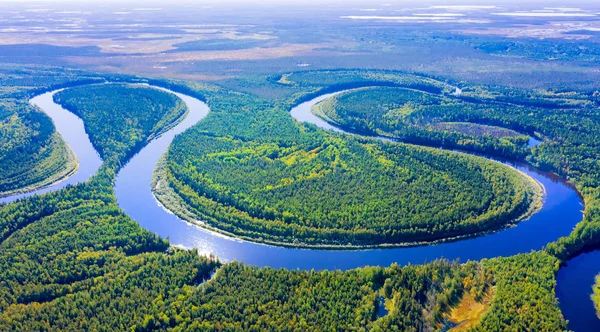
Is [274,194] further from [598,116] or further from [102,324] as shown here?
[598,116]

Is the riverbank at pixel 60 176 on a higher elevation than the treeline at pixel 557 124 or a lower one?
lower

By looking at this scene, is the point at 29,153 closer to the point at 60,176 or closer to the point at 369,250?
the point at 60,176

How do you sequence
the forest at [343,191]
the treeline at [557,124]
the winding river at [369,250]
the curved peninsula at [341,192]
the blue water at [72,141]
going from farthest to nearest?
1. the blue water at [72,141]
2. the forest at [343,191]
3. the curved peninsula at [341,192]
4. the treeline at [557,124]
5. the winding river at [369,250]

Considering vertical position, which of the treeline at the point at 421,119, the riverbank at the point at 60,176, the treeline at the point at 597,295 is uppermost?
Answer: the treeline at the point at 421,119

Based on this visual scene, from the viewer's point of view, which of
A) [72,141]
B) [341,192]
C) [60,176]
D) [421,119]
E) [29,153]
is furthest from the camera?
[421,119]

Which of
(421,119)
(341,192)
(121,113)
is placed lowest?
(341,192)

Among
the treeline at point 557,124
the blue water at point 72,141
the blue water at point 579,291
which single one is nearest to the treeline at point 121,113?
the blue water at point 72,141

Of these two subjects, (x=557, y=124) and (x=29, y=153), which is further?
(x=557, y=124)

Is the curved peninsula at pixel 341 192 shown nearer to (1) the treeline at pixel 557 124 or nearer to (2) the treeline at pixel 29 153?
(1) the treeline at pixel 557 124

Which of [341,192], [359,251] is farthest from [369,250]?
[341,192]
